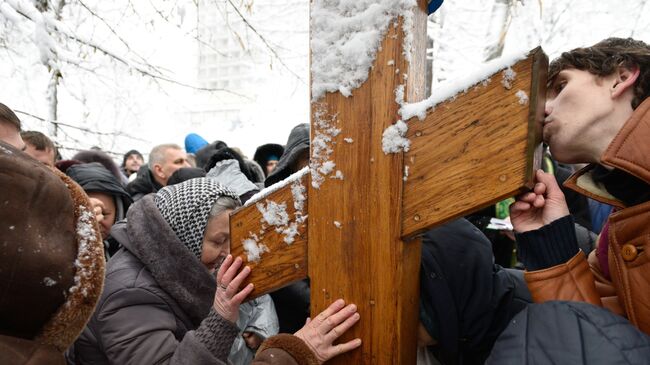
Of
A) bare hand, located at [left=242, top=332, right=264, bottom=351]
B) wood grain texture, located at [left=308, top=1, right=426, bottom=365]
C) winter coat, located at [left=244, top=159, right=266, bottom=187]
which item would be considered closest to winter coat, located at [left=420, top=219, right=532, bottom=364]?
wood grain texture, located at [left=308, top=1, right=426, bottom=365]

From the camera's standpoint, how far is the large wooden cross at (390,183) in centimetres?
78

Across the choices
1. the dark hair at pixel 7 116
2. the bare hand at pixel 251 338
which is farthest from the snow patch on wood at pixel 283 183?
the dark hair at pixel 7 116

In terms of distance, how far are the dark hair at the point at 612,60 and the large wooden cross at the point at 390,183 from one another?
314 millimetres

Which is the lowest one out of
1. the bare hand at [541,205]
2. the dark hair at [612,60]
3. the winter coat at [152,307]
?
the winter coat at [152,307]

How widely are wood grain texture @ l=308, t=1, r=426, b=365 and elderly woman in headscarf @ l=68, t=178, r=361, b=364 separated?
0.25 ft

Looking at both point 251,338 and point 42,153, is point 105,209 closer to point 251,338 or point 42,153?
point 42,153

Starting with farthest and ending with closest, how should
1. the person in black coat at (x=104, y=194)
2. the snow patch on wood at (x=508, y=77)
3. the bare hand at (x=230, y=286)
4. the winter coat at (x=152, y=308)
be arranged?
the person in black coat at (x=104, y=194) → the winter coat at (x=152, y=308) → the bare hand at (x=230, y=286) → the snow patch on wood at (x=508, y=77)

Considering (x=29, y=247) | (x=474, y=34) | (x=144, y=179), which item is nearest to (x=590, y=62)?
(x=29, y=247)

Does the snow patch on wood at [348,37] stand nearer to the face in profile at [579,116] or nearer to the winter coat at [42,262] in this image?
the face in profile at [579,116]

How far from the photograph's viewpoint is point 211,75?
62.7ft

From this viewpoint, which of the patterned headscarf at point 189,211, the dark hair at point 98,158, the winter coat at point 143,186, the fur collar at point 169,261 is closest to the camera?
the fur collar at point 169,261

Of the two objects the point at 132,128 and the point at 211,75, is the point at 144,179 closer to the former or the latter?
the point at 132,128

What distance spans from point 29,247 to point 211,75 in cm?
1967

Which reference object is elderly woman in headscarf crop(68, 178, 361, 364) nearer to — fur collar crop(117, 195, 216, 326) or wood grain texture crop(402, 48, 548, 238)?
fur collar crop(117, 195, 216, 326)
